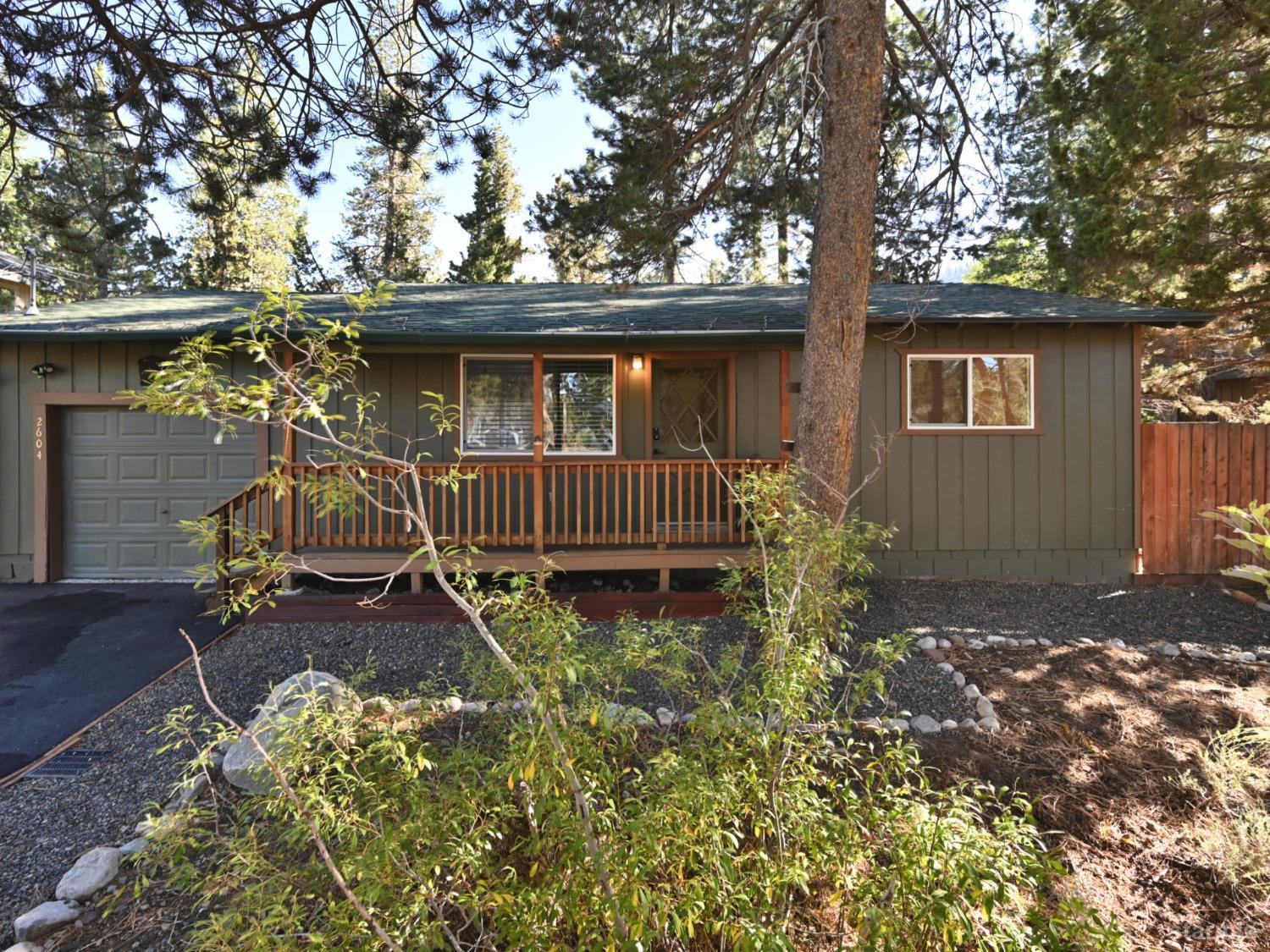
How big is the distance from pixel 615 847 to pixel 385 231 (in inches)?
973

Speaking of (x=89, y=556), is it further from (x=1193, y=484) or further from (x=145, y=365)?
(x=1193, y=484)

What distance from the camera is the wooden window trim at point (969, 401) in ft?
22.0

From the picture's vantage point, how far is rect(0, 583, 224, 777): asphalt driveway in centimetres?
375

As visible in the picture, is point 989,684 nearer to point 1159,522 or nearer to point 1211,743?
point 1211,743

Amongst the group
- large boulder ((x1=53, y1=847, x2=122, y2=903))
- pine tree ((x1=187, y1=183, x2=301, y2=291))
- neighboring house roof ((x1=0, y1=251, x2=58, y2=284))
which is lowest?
large boulder ((x1=53, y1=847, x2=122, y2=903))

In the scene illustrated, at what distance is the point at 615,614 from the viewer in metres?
5.55

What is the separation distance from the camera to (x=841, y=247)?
4.58 metres

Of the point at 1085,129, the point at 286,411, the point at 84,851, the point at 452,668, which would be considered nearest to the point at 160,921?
the point at 84,851

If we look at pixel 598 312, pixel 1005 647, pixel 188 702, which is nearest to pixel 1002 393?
pixel 1005 647

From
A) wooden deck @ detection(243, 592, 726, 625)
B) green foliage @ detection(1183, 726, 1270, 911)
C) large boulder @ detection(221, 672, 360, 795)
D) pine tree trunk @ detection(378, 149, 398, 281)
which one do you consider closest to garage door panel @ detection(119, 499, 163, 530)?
wooden deck @ detection(243, 592, 726, 625)

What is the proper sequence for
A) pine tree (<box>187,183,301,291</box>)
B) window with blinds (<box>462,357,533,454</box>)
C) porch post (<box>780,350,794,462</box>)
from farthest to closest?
pine tree (<box>187,183,301,291</box>) < window with blinds (<box>462,357,533,454</box>) < porch post (<box>780,350,794,462</box>)

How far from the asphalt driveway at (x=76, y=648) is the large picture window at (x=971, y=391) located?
7119 millimetres

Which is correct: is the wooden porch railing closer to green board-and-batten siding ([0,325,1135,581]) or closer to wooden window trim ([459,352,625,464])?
wooden window trim ([459,352,625,464])

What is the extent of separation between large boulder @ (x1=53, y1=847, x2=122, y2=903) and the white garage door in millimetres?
5024
